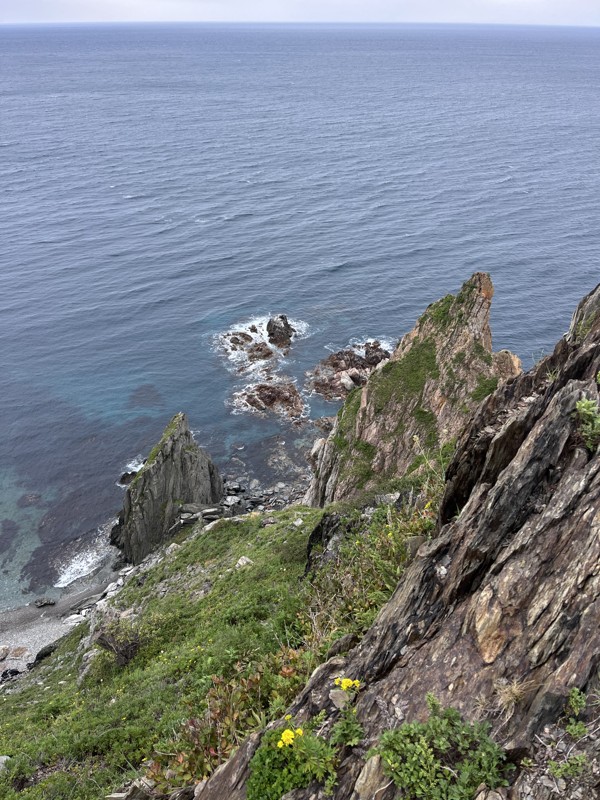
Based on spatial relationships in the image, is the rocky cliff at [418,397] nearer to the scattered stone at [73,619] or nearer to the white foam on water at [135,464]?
the scattered stone at [73,619]

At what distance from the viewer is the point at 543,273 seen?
90750mm

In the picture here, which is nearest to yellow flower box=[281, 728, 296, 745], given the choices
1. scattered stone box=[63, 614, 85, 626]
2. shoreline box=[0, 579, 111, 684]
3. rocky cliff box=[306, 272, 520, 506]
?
rocky cliff box=[306, 272, 520, 506]

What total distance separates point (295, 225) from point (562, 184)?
64578mm

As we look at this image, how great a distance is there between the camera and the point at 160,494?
169 feet

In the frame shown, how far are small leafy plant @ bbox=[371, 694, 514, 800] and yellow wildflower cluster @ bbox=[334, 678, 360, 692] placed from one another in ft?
5.57

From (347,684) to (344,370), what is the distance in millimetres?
62003

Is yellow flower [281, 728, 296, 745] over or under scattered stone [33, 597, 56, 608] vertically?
over

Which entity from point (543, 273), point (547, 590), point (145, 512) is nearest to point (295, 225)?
point (543, 273)

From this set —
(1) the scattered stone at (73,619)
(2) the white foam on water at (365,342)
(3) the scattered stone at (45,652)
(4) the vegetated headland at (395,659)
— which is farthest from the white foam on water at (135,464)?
(2) the white foam on water at (365,342)

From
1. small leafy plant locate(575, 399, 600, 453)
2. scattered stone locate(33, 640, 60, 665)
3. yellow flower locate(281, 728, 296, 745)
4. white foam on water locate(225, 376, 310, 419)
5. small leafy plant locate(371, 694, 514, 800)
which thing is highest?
small leafy plant locate(575, 399, 600, 453)

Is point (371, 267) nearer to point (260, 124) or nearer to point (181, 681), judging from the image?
point (181, 681)

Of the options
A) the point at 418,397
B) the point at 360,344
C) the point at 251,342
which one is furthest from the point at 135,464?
the point at 360,344

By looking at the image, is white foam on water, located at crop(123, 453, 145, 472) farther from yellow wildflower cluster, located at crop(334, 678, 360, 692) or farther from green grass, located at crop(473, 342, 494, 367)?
yellow wildflower cluster, located at crop(334, 678, 360, 692)

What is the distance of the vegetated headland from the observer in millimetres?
9891
